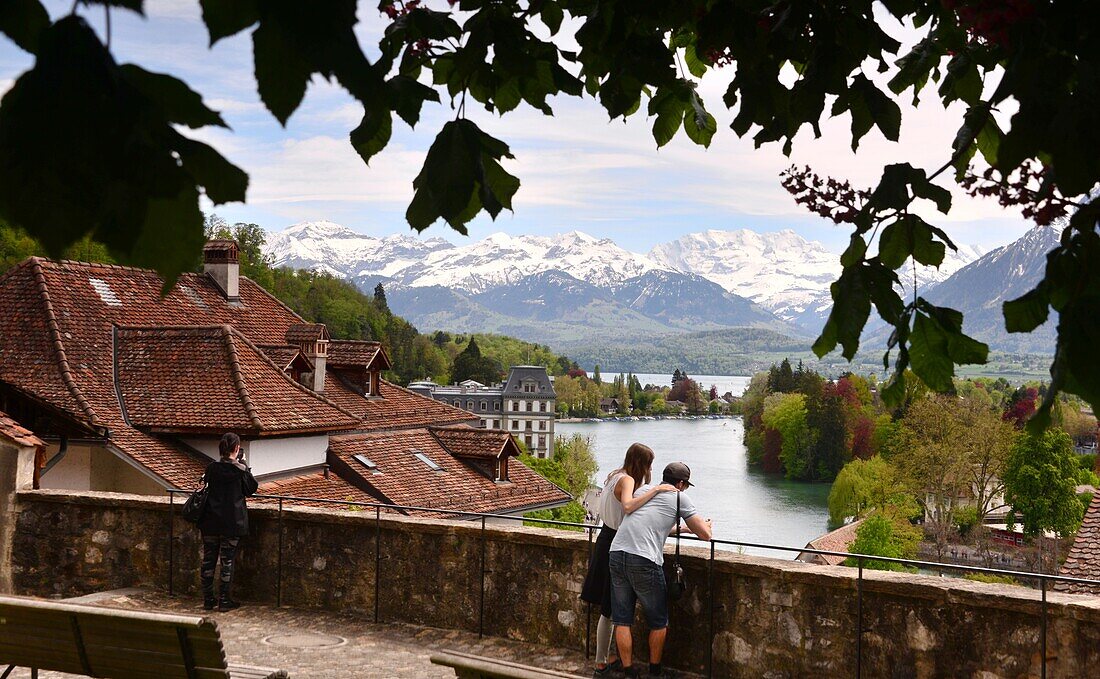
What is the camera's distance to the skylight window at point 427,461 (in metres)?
26.4

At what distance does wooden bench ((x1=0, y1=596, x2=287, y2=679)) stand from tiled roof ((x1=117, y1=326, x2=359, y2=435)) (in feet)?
47.3

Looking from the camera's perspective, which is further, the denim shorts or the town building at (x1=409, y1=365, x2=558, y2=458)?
the town building at (x1=409, y1=365, x2=558, y2=458)

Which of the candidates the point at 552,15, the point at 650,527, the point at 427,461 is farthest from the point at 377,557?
the point at 427,461

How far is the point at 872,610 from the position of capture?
5.61 m

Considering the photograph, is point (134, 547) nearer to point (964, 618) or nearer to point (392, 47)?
point (964, 618)

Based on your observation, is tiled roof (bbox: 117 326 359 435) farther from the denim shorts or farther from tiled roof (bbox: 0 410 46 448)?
the denim shorts

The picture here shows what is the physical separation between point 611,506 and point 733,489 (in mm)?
90571

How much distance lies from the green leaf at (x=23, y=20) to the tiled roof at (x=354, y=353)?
2855 cm

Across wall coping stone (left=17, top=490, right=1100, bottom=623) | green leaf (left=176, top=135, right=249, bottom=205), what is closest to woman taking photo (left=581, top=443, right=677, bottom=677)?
wall coping stone (left=17, top=490, right=1100, bottom=623)

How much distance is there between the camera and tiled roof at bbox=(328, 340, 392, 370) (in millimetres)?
29686

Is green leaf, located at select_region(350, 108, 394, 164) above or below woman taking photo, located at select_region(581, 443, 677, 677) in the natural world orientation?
above

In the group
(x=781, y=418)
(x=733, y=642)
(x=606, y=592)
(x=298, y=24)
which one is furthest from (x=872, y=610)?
(x=781, y=418)

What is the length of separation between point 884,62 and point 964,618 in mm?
3594

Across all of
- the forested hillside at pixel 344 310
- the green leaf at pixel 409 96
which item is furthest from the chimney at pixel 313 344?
the forested hillside at pixel 344 310
